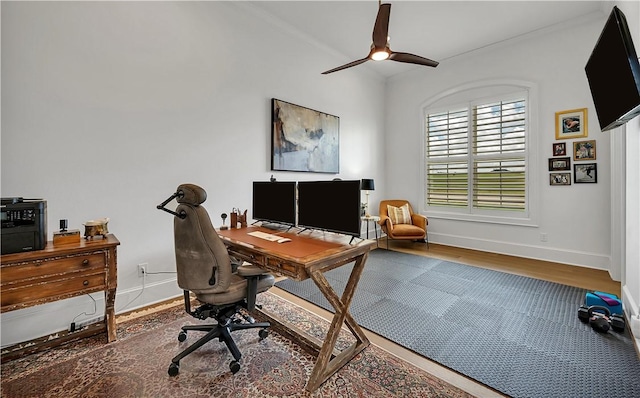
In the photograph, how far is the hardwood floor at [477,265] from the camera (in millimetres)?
1760

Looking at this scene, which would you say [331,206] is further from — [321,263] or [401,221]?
[401,221]

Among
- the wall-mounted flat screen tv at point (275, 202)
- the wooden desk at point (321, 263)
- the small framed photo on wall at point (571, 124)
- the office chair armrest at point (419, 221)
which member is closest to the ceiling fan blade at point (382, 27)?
the wall-mounted flat screen tv at point (275, 202)

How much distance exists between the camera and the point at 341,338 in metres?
2.19

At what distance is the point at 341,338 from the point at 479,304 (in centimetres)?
156

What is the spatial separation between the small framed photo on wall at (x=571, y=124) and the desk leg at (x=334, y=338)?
13.5 feet

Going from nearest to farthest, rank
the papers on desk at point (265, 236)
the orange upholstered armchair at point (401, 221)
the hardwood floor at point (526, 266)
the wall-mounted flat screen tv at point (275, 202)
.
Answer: the papers on desk at point (265, 236) < the wall-mounted flat screen tv at point (275, 202) < the hardwood floor at point (526, 266) < the orange upholstered armchair at point (401, 221)

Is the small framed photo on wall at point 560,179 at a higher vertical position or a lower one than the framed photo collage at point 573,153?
lower

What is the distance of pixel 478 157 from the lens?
4.91 meters

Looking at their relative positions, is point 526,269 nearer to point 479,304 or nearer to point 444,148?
point 479,304

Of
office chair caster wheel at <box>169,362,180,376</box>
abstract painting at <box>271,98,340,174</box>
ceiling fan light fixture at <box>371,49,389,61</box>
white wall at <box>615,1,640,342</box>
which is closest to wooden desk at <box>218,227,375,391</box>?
office chair caster wheel at <box>169,362,180,376</box>

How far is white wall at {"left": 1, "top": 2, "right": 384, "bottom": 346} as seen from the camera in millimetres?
2164

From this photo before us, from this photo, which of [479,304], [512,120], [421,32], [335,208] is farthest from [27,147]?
[512,120]

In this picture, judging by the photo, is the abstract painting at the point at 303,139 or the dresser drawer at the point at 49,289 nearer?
the dresser drawer at the point at 49,289

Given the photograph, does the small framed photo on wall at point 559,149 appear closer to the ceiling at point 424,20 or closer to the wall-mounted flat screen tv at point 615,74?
the ceiling at point 424,20
